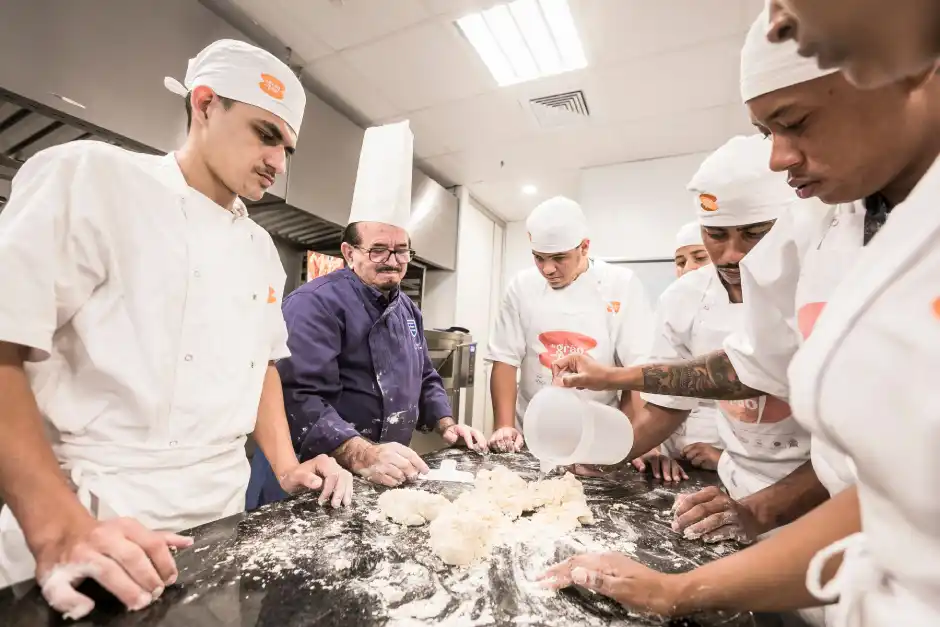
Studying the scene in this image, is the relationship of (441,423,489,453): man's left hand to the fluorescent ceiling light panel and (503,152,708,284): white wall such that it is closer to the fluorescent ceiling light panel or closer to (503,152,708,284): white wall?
the fluorescent ceiling light panel

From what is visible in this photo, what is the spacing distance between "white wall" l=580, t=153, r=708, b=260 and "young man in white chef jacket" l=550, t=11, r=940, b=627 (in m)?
3.27

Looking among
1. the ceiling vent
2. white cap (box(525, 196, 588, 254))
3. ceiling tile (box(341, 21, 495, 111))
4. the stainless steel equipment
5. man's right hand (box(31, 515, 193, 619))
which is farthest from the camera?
the stainless steel equipment

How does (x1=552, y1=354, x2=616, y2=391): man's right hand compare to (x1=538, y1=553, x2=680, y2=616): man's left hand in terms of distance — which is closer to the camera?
(x1=538, y1=553, x2=680, y2=616): man's left hand

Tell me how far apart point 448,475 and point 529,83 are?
245 cm

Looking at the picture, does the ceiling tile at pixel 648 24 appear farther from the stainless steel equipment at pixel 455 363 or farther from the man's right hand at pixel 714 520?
the stainless steel equipment at pixel 455 363

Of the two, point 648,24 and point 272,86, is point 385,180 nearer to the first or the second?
point 272,86

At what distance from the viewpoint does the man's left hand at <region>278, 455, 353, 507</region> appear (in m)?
1.00

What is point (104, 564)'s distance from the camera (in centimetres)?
57

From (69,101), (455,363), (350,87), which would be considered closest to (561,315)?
(350,87)

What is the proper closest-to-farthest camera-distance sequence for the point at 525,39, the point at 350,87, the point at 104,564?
the point at 104,564 → the point at 525,39 → the point at 350,87

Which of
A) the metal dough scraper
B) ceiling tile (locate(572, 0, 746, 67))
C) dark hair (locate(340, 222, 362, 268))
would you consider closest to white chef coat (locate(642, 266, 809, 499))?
the metal dough scraper

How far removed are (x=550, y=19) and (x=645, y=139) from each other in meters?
1.50

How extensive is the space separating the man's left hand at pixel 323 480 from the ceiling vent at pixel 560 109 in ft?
8.81

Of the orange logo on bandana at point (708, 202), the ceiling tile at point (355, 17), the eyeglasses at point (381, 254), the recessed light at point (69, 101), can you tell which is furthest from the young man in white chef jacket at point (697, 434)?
the recessed light at point (69, 101)
